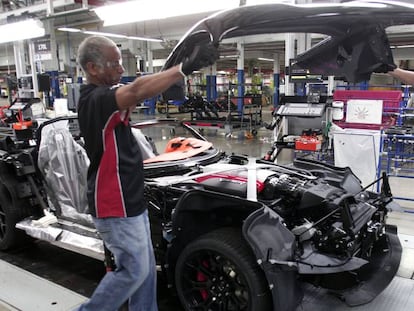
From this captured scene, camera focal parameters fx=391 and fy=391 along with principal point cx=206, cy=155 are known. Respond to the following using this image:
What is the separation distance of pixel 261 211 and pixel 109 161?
0.85 m

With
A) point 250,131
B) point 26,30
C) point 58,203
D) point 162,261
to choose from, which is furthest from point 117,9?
point 250,131

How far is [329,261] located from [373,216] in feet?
A: 2.37

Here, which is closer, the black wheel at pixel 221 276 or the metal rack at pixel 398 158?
the black wheel at pixel 221 276

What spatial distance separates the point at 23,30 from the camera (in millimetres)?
8766

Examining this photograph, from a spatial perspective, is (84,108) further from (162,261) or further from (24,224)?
(24,224)

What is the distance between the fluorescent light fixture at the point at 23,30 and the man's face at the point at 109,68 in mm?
7456

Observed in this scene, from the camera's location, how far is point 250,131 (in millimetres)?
12633

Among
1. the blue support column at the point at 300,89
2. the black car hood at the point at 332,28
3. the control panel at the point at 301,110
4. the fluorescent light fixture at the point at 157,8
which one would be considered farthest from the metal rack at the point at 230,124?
the black car hood at the point at 332,28

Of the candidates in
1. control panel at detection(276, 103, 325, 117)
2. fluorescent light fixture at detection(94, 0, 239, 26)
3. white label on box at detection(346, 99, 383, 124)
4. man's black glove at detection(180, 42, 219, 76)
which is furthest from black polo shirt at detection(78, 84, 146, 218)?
white label on box at detection(346, 99, 383, 124)

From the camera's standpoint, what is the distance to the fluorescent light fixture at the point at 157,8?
575 cm

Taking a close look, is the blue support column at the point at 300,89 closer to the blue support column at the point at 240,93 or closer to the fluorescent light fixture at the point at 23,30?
the fluorescent light fixture at the point at 23,30

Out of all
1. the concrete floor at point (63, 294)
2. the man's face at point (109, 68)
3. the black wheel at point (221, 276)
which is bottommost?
the concrete floor at point (63, 294)

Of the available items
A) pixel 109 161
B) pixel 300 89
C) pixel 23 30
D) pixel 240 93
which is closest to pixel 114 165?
pixel 109 161

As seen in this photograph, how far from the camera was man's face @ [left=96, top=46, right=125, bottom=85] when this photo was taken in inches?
74.7
